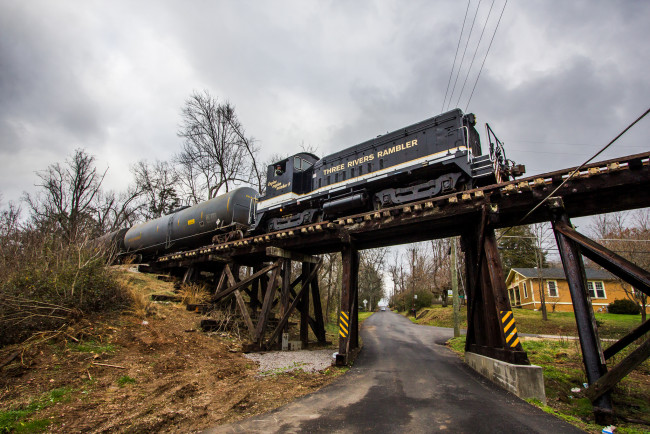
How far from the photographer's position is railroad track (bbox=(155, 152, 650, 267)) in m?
6.07

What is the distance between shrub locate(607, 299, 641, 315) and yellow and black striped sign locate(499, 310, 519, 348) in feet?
87.6

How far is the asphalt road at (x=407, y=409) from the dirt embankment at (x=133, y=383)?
1.96 ft

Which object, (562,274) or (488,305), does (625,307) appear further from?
(488,305)

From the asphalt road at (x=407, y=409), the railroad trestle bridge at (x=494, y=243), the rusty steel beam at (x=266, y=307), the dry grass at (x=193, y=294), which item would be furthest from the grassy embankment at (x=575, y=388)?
the dry grass at (x=193, y=294)

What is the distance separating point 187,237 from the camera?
1609 centimetres

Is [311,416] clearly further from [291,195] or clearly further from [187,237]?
[187,237]

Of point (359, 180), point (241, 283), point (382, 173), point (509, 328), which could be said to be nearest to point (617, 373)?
point (509, 328)

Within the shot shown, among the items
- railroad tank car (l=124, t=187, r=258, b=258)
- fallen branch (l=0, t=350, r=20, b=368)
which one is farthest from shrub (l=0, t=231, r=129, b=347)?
railroad tank car (l=124, t=187, r=258, b=258)

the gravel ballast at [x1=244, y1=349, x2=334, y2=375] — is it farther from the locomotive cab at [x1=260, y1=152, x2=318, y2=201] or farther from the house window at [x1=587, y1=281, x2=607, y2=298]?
the house window at [x1=587, y1=281, x2=607, y2=298]

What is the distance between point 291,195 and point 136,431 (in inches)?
370

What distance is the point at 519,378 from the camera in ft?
19.8

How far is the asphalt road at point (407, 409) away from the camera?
446cm

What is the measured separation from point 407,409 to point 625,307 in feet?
98.9

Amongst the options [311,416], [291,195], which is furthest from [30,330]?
[291,195]
